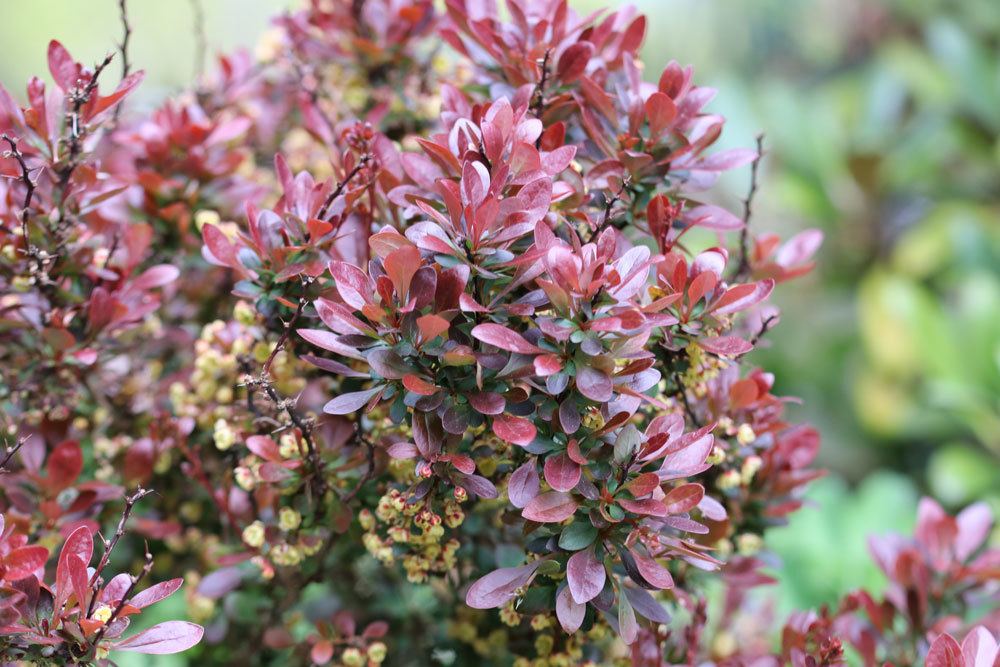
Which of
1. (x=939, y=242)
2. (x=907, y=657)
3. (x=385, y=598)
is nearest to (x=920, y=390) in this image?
(x=939, y=242)

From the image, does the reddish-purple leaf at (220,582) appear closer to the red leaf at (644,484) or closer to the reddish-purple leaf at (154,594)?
the reddish-purple leaf at (154,594)

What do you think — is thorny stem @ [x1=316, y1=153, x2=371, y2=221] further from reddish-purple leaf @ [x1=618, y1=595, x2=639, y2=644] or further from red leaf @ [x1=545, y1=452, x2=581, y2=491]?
reddish-purple leaf @ [x1=618, y1=595, x2=639, y2=644]

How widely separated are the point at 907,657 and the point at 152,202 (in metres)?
1.09

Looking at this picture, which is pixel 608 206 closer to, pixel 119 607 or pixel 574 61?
pixel 574 61

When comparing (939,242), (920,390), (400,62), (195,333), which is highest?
(400,62)

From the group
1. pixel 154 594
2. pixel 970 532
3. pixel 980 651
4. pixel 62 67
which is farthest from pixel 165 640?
pixel 970 532

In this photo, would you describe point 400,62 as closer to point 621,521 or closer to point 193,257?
point 193,257

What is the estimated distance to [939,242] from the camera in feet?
10.8

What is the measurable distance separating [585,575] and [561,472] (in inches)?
3.6

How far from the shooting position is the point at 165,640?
72 centimetres

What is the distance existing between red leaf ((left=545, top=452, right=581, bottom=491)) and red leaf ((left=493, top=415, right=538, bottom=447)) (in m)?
0.03

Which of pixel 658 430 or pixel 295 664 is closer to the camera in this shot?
pixel 658 430

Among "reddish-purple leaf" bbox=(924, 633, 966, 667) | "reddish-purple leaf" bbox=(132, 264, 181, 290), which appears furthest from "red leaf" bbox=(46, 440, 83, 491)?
"reddish-purple leaf" bbox=(924, 633, 966, 667)

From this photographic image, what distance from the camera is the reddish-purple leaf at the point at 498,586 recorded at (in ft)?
2.47
